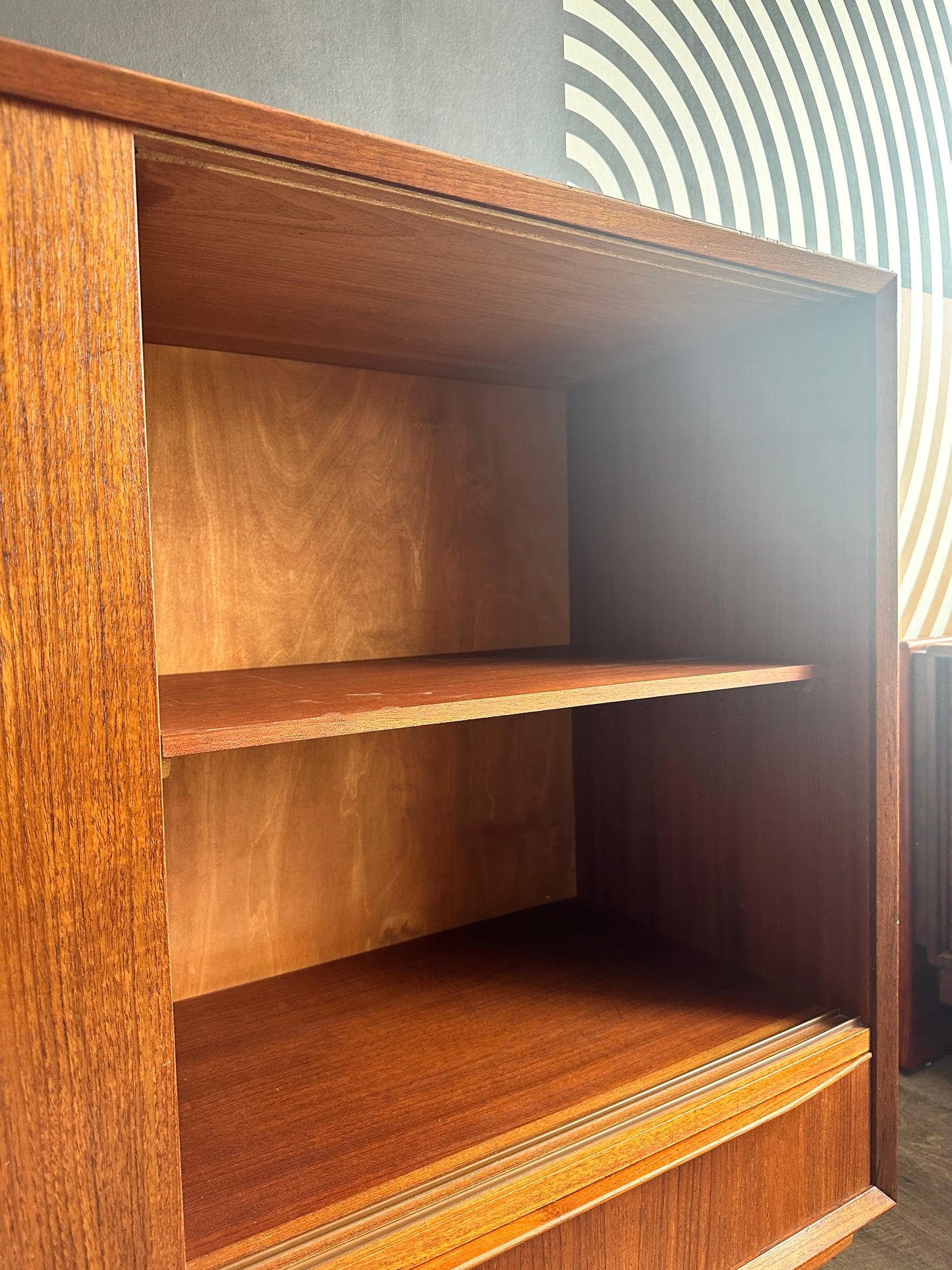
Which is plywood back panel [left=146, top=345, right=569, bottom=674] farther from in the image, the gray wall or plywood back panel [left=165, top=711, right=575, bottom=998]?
the gray wall

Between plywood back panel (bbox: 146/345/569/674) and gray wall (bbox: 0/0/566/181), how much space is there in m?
0.30

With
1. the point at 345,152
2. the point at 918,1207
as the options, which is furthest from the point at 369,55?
the point at 918,1207

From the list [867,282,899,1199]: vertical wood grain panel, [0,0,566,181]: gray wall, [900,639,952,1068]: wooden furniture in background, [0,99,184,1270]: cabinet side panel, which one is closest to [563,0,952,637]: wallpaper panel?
[0,0,566,181]: gray wall

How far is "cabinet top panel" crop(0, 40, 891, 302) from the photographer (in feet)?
1.73

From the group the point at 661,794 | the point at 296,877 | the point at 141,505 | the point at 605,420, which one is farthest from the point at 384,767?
the point at 141,505

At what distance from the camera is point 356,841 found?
1.20 meters

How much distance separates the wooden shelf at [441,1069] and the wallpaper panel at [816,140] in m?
1.08

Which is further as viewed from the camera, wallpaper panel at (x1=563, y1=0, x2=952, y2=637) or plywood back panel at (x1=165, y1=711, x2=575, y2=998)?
wallpaper panel at (x1=563, y1=0, x2=952, y2=637)

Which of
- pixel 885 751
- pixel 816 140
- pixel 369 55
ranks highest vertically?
pixel 816 140

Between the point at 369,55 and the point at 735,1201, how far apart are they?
134 centimetres

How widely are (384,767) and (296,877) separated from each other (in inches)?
6.9

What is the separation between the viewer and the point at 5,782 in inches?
21.0

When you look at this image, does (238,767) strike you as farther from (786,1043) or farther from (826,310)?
(826,310)

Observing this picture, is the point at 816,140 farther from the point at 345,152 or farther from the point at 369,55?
the point at 345,152
